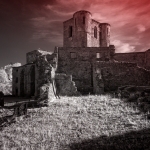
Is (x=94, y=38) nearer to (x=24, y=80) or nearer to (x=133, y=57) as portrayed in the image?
(x=133, y=57)

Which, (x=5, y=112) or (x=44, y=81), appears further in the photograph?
(x=44, y=81)

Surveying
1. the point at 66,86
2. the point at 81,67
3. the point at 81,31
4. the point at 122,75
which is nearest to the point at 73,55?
the point at 81,67

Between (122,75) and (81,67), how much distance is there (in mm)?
6440

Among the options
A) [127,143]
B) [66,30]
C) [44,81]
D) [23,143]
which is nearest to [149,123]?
[127,143]

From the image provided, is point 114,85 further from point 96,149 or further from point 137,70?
point 96,149

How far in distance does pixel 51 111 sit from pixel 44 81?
5.81 m

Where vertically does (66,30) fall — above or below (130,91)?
above

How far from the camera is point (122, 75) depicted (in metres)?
20.4

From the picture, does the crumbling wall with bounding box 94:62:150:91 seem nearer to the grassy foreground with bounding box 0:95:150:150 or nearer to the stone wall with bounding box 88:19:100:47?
the grassy foreground with bounding box 0:95:150:150

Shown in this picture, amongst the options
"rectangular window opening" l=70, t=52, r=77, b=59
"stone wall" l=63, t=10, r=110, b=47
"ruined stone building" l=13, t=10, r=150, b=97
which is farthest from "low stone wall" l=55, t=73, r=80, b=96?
"stone wall" l=63, t=10, r=110, b=47

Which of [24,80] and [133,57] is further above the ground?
[133,57]

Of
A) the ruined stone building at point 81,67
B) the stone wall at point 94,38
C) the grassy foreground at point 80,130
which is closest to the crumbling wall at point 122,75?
the ruined stone building at point 81,67

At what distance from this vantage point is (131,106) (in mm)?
12133

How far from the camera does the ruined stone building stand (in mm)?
19422
